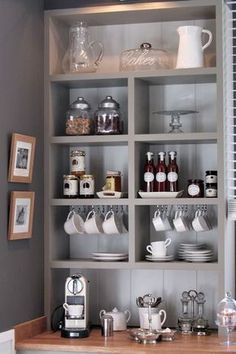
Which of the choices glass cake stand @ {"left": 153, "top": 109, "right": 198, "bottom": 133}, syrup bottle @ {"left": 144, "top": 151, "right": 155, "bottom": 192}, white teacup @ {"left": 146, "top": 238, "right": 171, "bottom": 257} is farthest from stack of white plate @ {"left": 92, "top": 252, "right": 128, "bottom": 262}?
glass cake stand @ {"left": 153, "top": 109, "right": 198, "bottom": 133}

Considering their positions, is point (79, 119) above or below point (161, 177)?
above

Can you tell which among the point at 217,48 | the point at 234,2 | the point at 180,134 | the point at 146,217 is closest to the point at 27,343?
the point at 146,217

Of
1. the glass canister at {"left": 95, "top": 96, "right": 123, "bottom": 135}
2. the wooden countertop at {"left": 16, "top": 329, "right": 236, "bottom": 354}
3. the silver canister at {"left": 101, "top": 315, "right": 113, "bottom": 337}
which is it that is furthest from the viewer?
the glass canister at {"left": 95, "top": 96, "right": 123, "bottom": 135}

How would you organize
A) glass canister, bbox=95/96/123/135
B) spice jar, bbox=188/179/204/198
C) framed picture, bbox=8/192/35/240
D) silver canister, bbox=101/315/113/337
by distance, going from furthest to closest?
glass canister, bbox=95/96/123/135 → spice jar, bbox=188/179/204/198 → silver canister, bbox=101/315/113/337 → framed picture, bbox=8/192/35/240

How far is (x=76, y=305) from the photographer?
12.5 feet

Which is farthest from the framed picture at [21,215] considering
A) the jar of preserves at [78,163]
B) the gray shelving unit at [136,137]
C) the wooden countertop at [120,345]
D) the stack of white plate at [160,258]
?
the stack of white plate at [160,258]

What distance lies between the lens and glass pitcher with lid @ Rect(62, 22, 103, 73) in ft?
13.2

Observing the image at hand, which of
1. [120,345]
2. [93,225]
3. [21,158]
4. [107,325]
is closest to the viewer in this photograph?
[120,345]

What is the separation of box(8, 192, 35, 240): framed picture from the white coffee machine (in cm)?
34

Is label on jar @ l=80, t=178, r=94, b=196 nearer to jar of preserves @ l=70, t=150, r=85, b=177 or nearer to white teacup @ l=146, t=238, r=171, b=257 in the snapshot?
jar of preserves @ l=70, t=150, r=85, b=177

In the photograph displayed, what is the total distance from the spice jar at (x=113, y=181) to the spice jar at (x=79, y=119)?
25 cm

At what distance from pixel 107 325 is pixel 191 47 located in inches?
58.1

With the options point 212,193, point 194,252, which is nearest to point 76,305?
point 194,252

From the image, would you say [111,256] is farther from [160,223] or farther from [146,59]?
[146,59]
